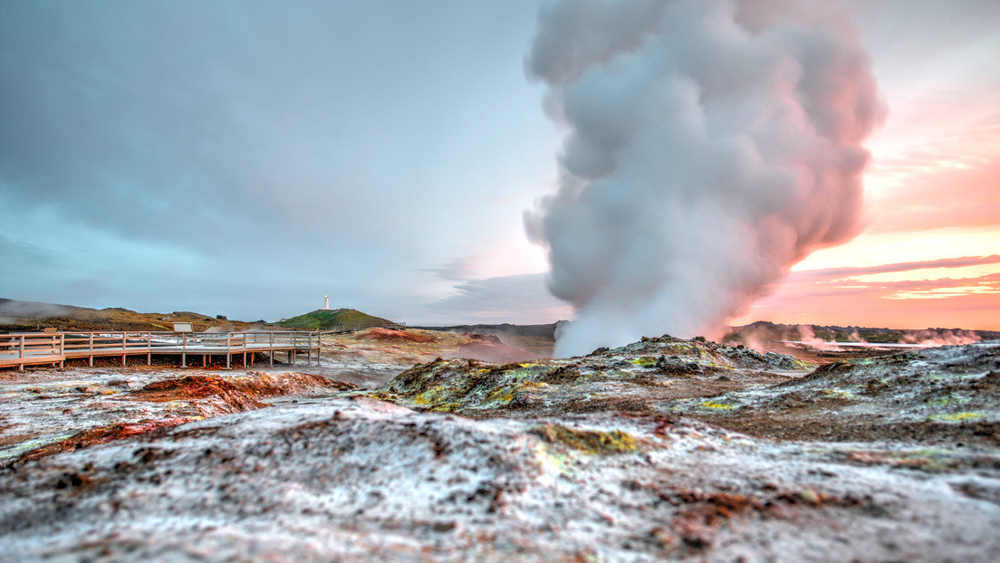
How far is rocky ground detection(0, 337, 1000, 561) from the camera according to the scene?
323cm

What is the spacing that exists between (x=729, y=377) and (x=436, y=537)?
12934 millimetres

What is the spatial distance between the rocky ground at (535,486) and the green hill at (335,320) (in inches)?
4813

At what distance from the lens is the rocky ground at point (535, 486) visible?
3.23 m

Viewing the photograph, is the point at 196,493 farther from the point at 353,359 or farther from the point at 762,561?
the point at 353,359

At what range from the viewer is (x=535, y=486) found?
434 cm

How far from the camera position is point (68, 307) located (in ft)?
318

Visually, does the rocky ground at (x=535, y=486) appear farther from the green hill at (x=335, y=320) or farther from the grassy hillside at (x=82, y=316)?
the green hill at (x=335, y=320)

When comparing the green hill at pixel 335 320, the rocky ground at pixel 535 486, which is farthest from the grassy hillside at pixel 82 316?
the rocky ground at pixel 535 486

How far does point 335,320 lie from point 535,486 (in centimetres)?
14623

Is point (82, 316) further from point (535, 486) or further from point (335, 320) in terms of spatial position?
point (535, 486)

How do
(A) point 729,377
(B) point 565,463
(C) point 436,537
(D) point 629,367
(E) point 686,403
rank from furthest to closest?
(D) point 629,367 < (A) point 729,377 < (E) point 686,403 < (B) point 565,463 < (C) point 436,537

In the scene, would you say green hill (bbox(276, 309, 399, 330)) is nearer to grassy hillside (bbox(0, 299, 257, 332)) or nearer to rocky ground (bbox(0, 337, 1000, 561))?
grassy hillside (bbox(0, 299, 257, 332))

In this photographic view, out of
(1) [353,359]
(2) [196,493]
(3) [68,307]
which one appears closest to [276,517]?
(2) [196,493]

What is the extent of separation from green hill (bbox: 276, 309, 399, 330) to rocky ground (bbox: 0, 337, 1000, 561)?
122260 millimetres
